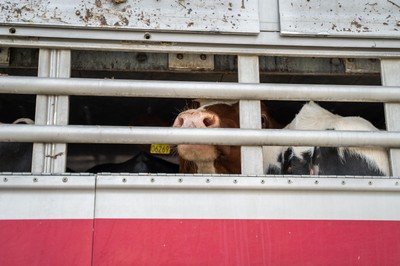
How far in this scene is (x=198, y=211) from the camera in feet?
7.87

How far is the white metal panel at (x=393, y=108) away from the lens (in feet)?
8.68

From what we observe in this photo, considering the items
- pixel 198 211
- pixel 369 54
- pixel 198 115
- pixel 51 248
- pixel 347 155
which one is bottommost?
pixel 51 248

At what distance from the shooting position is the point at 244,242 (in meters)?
2.38

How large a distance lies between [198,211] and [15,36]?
1.22m

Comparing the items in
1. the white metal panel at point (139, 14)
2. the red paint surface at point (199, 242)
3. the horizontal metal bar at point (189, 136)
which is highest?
the white metal panel at point (139, 14)

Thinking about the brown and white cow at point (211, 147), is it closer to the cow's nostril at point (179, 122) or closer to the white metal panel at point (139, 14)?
the cow's nostril at point (179, 122)

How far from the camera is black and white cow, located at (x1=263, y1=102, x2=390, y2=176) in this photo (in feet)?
9.70

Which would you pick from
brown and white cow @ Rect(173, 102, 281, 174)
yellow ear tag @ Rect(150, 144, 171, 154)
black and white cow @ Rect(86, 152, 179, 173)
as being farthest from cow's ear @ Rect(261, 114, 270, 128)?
black and white cow @ Rect(86, 152, 179, 173)

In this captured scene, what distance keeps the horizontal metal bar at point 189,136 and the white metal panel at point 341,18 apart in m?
0.54

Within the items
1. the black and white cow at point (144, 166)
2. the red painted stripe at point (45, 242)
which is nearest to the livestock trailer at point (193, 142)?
the red painted stripe at point (45, 242)

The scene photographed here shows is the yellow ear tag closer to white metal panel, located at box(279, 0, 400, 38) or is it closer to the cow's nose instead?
the cow's nose

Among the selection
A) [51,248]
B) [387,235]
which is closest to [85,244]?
[51,248]

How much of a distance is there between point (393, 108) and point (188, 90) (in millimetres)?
1032

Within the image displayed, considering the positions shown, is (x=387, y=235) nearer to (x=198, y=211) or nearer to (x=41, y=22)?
(x=198, y=211)
